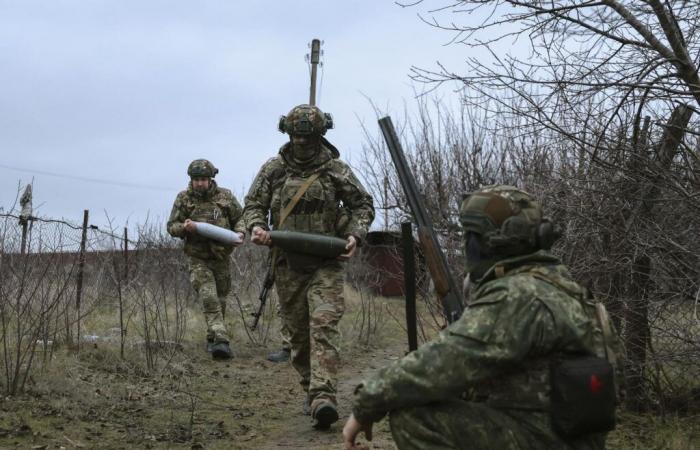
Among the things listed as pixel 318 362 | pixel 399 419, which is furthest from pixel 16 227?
pixel 399 419

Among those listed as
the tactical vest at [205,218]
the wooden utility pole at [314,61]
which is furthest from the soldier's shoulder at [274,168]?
the wooden utility pole at [314,61]

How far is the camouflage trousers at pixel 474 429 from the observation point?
261cm

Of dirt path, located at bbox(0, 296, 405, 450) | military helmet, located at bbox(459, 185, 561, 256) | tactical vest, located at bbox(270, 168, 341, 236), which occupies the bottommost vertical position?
dirt path, located at bbox(0, 296, 405, 450)

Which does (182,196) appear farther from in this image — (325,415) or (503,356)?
(503,356)

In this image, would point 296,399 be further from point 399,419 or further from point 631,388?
point 399,419

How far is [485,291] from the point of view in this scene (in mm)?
2641

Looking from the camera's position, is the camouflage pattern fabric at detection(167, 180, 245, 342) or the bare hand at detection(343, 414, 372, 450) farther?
the camouflage pattern fabric at detection(167, 180, 245, 342)

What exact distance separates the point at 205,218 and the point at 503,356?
6.83 meters

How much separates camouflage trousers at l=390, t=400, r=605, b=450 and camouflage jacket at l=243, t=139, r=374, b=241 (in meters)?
3.18

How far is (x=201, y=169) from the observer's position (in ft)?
29.5

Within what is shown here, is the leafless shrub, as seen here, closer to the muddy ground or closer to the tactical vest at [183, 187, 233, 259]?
the muddy ground

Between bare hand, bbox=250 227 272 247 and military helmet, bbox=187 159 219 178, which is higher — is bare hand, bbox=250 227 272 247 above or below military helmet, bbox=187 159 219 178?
below

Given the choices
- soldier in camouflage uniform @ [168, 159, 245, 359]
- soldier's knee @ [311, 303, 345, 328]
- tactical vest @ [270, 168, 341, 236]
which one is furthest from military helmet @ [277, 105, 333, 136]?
soldier in camouflage uniform @ [168, 159, 245, 359]

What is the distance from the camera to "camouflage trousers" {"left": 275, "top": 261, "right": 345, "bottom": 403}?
5.48 m
